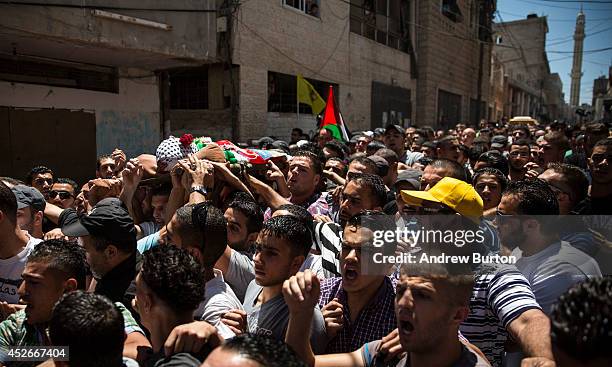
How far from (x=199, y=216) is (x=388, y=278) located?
1.00 m

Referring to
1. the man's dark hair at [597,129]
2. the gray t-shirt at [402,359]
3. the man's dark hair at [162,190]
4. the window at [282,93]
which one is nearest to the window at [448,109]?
the window at [282,93]

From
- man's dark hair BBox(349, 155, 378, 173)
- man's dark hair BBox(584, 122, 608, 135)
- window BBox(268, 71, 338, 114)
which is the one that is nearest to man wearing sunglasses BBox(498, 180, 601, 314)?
man's dark hair BBox(349, 155, 378, 173)

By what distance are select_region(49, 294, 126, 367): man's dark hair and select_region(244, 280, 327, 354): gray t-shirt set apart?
1.89 feet

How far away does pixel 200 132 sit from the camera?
38.3 feet

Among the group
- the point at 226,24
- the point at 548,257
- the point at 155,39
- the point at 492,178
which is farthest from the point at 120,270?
the point at 226,24

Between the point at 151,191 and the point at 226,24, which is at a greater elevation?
the point at 226,24

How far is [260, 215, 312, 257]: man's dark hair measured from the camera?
7.41 ft

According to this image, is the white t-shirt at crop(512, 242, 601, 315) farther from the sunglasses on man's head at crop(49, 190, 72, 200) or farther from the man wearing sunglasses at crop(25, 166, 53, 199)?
the man wearing sunglasses at crop(25, 166, 53, 199)

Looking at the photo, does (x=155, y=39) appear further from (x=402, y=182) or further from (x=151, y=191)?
(x=402, y=182)

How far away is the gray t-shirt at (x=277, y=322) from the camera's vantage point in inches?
76.0

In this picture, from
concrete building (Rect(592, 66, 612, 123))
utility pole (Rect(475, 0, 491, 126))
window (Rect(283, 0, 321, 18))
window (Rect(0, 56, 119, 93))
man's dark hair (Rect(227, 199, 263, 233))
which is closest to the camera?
man's dark hair (Rect(227, 199, 263, 233))

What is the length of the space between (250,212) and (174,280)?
1.31 m

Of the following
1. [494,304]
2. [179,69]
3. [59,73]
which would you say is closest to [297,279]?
[494,304]

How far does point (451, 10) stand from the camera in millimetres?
22828
